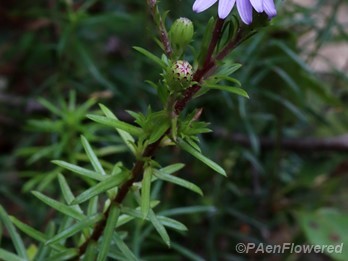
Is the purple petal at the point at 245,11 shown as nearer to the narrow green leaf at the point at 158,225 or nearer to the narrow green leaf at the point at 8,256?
the narrow green leaf at the point at 158,225

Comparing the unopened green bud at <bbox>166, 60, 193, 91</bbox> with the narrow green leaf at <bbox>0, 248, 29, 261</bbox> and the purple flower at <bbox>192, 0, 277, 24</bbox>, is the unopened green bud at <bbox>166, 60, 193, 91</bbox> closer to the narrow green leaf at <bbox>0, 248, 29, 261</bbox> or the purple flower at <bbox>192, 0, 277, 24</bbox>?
the purple flower at <bbox>192, 0, 277, 24</bbox>

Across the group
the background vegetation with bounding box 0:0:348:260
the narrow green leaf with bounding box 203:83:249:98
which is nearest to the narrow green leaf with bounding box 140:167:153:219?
the narrow green leaf with bounding box 203:83:249:98

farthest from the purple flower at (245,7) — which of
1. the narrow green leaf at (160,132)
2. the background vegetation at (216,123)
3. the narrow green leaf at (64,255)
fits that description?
the background vegetation at (216,123)

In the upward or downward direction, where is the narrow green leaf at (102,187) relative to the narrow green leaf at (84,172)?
downward

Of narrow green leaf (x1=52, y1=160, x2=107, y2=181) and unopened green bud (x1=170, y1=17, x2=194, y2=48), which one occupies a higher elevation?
unopened green bud (x1=170, y1=17, x2=194, y2=48)

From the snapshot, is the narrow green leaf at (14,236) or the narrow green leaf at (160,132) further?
the narrow green leaf at (14,236)

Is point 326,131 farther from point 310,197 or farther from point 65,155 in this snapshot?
point 65,155

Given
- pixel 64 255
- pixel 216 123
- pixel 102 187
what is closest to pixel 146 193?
pixel 102 187
